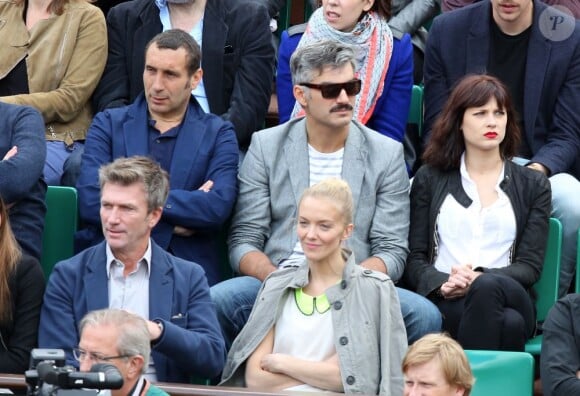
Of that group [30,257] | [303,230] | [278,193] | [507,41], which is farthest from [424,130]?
[30,257]

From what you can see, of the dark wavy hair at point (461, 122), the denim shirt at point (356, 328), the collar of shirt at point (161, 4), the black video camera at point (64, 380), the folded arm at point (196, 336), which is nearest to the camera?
the black video camera at point (64, 380)

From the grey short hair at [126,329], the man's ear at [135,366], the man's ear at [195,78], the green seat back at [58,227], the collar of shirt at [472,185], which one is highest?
the man's ear at [195,78]

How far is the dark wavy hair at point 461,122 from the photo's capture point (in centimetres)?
682

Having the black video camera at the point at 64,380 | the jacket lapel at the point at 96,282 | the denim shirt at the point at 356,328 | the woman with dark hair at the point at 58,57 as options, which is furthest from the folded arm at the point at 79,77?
the black video camera at the point at 64,380

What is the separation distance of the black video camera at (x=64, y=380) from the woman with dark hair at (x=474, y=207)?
263cm

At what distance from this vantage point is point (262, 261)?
21.5 feet

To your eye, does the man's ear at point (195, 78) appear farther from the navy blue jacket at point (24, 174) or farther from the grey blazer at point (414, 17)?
the grey blazer at point (414, 17)

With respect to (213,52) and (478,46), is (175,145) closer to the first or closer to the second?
(213,52)

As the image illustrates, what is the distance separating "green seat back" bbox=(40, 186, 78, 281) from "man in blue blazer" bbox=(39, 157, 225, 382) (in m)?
0.83

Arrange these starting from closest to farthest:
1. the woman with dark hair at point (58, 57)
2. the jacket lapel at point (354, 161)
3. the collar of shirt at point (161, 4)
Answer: the jacket lapel at point (354, 161) < the woman with dark hair at point (58, 57) < the collar of shirt at point (161, 4)

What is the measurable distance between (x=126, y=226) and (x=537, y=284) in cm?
190

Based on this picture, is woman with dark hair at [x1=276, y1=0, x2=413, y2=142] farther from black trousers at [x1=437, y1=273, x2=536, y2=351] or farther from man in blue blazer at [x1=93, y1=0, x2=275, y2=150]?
black trousers at [x1=437, y1=273, x2=536, y2=351]

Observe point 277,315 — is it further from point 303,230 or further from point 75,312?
point 75,312

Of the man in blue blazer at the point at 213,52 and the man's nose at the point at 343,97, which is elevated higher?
the man in blue blazer at the point at 213,52
